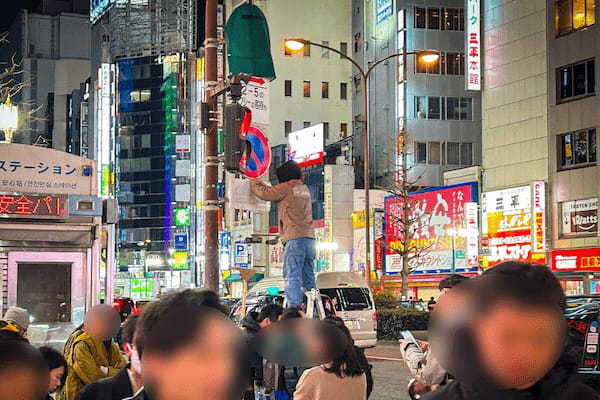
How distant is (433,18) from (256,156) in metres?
52.5

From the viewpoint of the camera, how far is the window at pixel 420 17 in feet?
201

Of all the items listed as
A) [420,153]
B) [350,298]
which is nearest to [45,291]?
[350,298]

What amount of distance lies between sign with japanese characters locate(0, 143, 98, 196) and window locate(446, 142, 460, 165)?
50.0 meters

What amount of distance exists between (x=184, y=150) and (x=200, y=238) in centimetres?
1085

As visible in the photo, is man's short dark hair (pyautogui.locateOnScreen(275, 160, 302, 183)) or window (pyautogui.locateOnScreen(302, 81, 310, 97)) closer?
man's short dark hair (pyautogui.locateOnScreen(275, 160, 302, 183))

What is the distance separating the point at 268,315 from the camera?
26.1 feet

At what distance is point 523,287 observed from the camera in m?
2.13

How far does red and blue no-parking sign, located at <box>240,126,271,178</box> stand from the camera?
11.3m

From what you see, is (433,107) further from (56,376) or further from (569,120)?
(56,376)

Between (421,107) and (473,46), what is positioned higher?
(473,46)

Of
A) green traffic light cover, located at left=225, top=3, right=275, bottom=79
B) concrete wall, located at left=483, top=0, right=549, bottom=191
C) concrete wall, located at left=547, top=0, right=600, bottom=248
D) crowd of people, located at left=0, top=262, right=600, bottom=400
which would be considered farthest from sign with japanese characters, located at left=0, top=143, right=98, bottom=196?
concrete wall, located at left=483, top=0, right=549, bottom=191

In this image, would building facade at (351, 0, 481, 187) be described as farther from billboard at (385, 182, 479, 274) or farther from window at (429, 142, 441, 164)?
billboard at (385, 182, 479, 274)

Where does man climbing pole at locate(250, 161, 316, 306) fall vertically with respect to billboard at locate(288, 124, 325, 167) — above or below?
below

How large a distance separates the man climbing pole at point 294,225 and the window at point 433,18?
5483 centimetres
